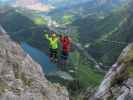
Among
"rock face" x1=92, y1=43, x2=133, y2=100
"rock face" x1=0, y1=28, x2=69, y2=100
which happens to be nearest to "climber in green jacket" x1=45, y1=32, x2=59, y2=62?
"rock face" x1=0, y1=28, x2=69, y2=100

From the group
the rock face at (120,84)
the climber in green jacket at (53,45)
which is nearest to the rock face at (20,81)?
the climber in green jacket at (53,45)

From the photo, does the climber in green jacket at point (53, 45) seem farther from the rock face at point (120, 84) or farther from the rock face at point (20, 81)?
the rock face at point (120, 84)

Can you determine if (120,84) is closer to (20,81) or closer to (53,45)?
(53,45)

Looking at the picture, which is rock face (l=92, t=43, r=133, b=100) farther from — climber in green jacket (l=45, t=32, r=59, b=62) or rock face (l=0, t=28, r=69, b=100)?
climber in green jacket (l=45, t=32, r=59, b=62)

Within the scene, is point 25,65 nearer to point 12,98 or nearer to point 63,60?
point 63,60

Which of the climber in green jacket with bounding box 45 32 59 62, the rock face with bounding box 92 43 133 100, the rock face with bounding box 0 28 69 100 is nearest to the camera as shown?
the rock face with bounding box 0 28 69 100

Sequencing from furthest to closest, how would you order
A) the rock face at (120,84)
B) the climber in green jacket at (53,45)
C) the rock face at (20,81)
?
the climber in green jacket at (53,45) → the rock face at (120,84) → the rock face at (20,81)
